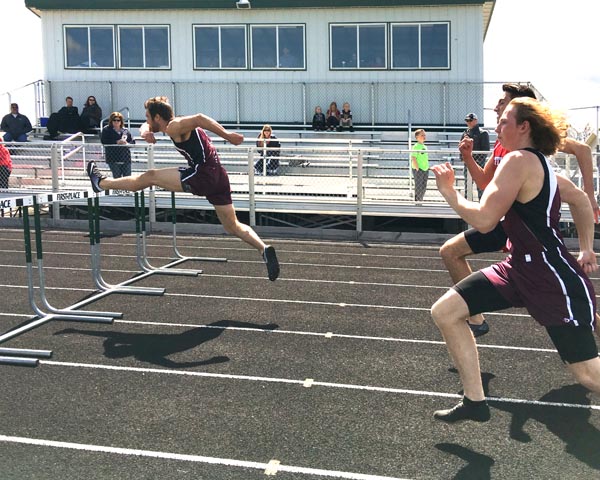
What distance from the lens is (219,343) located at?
6.13 metres

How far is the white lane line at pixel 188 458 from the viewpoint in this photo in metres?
3.62

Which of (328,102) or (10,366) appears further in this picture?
(328,102)

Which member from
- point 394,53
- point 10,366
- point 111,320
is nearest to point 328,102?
point 394,53

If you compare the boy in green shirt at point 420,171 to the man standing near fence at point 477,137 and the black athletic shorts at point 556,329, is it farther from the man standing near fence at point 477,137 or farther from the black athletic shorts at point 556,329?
the black athletic shorts at point 556,329

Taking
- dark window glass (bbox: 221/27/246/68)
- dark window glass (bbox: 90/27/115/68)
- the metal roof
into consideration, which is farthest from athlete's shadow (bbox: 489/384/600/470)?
dark window glass (bbox: 90/27/115/68)

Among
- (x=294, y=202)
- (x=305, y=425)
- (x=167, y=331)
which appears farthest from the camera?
(x=294, y=202)

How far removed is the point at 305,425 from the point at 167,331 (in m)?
2.68

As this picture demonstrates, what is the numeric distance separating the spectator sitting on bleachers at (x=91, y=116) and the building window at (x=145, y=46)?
6.70 ft

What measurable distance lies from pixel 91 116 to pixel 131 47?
2912mm

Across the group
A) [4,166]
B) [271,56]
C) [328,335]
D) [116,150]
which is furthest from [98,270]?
[271,56]

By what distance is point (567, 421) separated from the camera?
434 centimetres

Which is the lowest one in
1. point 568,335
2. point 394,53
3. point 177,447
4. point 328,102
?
point 177,447

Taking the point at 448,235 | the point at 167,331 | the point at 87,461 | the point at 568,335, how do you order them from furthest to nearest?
the point at 448,235 < the point at 167,331 < the point at 87,461 < the point at 568,335

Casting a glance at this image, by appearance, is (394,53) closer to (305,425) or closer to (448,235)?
(448,235)
